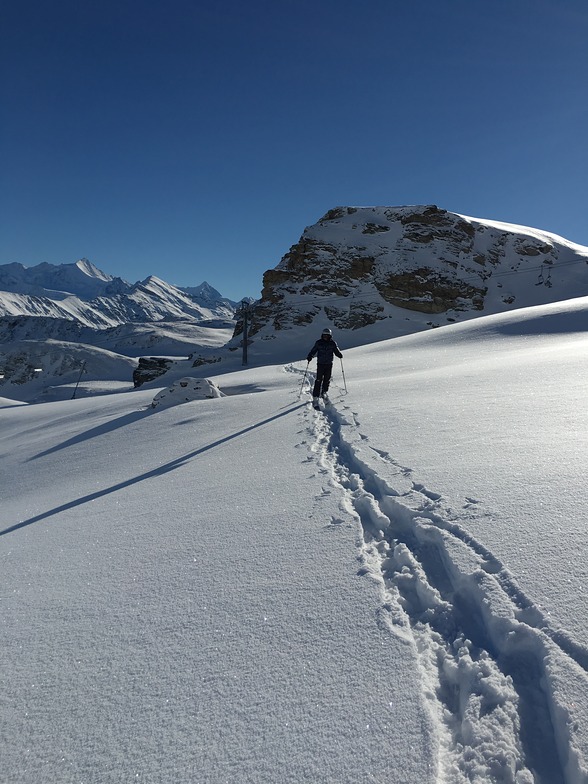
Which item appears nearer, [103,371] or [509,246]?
[509,246]

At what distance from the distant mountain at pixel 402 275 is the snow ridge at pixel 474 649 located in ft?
141

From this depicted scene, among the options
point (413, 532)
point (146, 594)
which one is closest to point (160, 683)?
point (146, 594)

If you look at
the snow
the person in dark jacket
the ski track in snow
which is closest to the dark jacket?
the person in dark jacket

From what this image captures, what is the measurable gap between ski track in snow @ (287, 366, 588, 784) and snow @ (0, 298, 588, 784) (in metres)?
0.01

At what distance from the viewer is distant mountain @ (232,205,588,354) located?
168 ft

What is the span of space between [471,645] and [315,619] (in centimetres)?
85

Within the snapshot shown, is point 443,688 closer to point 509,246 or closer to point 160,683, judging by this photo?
point 160,683

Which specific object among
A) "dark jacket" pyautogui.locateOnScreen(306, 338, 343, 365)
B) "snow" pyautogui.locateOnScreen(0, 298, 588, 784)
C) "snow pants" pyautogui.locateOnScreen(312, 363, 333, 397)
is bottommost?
"snow" pyautogui.locateOnScreen(0, 298, 588, 784)

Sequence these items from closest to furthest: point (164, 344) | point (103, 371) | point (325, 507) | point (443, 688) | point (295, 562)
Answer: point (443, 688), point (295, 562), point (325, 507), point (103, 371), point (164, 344)

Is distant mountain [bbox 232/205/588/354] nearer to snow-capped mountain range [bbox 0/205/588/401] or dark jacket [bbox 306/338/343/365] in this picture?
snow-capped mountain range [bbox 0/205/588/401]

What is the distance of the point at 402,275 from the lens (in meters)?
54.6

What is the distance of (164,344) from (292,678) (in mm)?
95895

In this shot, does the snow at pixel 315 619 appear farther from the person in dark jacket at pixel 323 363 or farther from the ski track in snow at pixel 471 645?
the person in dark jacket at pixel 323 363

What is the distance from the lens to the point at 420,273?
180 feet
